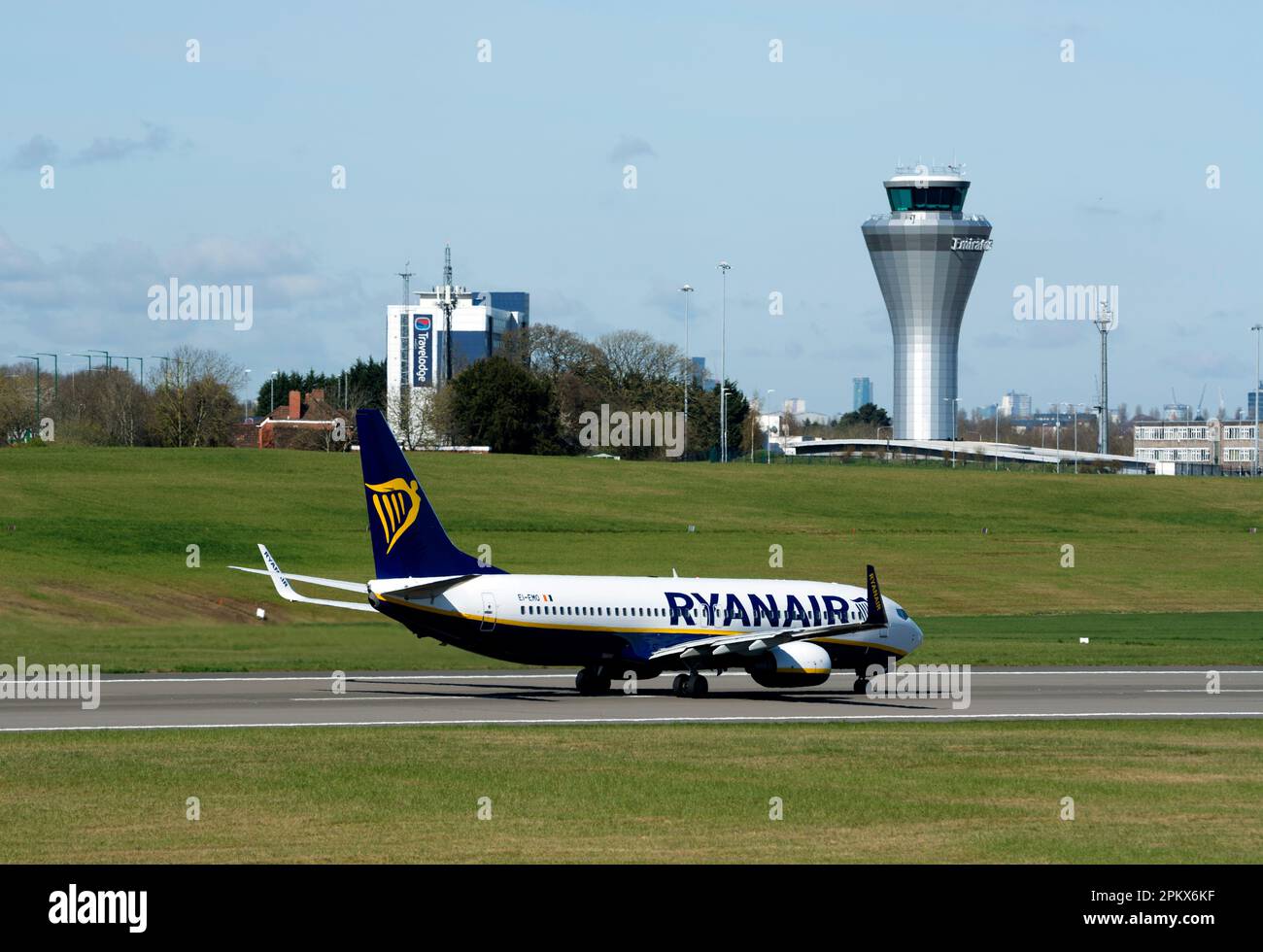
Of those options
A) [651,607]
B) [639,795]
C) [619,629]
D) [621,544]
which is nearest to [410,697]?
[619,629]

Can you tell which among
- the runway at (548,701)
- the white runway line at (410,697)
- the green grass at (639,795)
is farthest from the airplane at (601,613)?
the green grass at (639,795)

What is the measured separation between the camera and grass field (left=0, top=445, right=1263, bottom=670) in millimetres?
67250

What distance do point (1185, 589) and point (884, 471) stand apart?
59414 millimetres

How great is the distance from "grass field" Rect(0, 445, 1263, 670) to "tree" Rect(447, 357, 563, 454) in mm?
31821

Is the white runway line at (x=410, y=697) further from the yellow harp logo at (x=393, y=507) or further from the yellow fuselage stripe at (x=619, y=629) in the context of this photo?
the yellow harp logo at (x=393, y=507)

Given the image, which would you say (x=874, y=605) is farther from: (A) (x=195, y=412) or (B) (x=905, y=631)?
(A) (x=195, y=412)

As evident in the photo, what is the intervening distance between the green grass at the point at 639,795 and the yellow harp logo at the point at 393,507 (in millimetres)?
8817

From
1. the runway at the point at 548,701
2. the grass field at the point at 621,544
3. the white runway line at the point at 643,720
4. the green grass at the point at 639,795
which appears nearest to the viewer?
the green grass at the point at 639,795

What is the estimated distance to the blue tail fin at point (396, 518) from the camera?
1804 inches

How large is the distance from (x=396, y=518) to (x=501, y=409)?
459ft

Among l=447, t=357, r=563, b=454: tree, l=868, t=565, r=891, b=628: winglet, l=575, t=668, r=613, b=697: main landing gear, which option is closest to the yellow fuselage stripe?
l=575, t=668, r=613, b=697: main landing gear

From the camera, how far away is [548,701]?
4731cm

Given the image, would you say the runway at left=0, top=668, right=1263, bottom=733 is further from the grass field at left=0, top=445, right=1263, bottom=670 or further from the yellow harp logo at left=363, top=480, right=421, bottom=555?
the yellow harp logo at left=363, top=480, right=421, bottom=555

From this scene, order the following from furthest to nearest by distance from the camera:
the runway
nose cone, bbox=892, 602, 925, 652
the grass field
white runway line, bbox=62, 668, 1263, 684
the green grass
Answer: the grass field, nose cone, bbox=892, 602, 925, 652, white runway line, bbox=62, 668, 1263, 684, the runway, the green grass
